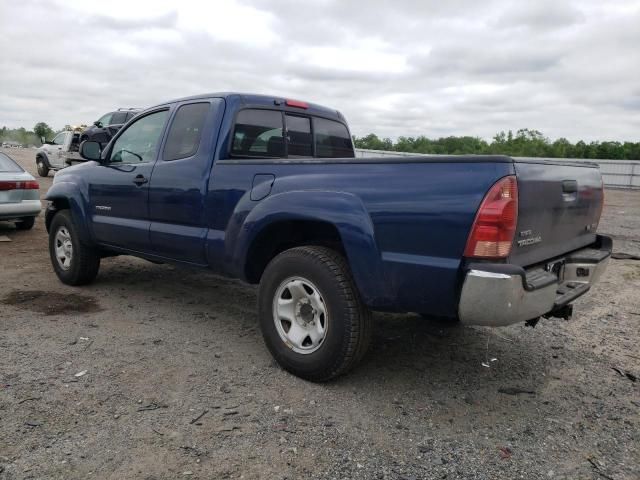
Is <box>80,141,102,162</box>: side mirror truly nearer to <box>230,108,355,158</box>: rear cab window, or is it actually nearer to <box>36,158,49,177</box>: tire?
<box>230,108,355,158</box>: rear cab window

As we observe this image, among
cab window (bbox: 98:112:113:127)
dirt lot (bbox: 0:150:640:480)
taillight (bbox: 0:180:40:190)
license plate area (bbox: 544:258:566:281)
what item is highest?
cab window (bbox: 98:112:113:127)

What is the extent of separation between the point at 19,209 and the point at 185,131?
5887 millimetres

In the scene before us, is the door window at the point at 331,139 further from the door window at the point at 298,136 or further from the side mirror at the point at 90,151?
the side mirror at the point at 90,151

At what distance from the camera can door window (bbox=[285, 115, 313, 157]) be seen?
4715 millimetres

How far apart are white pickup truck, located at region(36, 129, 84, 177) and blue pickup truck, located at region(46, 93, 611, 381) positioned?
15077mm

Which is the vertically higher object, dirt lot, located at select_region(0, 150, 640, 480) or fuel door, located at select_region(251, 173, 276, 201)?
fuel door, located at select_region(251, 173, 276, 201)

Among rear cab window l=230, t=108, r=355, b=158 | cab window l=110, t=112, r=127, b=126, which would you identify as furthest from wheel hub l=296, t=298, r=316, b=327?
cab window l=110, t=112, r=127, b=126

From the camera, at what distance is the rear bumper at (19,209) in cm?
875

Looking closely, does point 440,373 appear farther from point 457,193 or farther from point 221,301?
point 221,301

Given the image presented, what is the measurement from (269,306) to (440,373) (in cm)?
129

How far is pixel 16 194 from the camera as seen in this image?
8.91 m

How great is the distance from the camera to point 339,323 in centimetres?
322

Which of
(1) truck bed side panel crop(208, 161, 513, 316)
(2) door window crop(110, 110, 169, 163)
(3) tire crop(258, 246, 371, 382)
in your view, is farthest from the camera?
(2) door window crop(110, 110, 169, 163)

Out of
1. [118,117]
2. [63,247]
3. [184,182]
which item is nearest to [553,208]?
[184,182]
